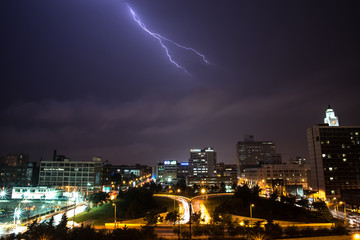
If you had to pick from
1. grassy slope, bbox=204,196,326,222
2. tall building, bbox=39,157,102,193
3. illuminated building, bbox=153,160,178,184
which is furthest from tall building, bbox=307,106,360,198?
illuminated building, bbox=153,160,178,184

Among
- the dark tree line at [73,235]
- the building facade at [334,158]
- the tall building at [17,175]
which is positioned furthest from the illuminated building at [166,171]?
the dark tree line at [73,235]

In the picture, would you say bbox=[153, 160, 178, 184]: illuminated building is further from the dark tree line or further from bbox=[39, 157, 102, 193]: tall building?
the dark tree line

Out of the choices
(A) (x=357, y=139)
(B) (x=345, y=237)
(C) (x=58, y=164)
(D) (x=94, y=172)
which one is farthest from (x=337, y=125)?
(C) (x=58, y=164)

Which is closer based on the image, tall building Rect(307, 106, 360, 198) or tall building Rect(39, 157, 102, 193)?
tall building Rect(307, 106, 360, 198)

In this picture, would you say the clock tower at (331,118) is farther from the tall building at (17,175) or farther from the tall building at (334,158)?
the tall building at (17,175)

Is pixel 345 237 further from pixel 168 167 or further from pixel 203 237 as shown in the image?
pixel 168 167

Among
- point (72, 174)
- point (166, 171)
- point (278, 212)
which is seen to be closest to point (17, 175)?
point (72, 174)

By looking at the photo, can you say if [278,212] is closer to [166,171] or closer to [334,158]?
[334,158]
